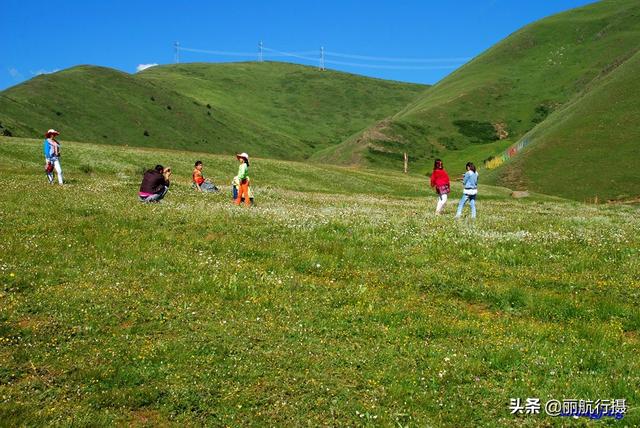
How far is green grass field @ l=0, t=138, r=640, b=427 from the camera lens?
344 inches

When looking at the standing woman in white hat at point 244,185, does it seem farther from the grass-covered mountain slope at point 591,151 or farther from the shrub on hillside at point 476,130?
the shrub on hillside at point 476,130

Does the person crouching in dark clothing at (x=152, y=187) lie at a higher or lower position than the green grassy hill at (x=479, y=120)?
lower

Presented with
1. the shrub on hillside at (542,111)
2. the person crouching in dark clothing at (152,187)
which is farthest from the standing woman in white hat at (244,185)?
the shrub on hillside at (542,111)

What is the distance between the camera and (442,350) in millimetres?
10766

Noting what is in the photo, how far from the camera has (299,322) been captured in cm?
1188

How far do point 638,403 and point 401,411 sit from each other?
4.12 metres

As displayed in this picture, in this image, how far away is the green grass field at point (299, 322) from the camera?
344 inches

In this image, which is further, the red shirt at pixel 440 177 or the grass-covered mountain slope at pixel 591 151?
the grass-covered mountain slope at pixel 591 151

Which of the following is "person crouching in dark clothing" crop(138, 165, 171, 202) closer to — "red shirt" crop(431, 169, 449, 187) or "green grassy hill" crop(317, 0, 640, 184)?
"red shirt" crop(431, 169, 449, 187)

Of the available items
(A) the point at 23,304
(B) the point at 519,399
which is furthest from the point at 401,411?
(A) the point at 23,304

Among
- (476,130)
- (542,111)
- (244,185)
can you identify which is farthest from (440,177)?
(542,111)

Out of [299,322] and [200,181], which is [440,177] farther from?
[299,322]

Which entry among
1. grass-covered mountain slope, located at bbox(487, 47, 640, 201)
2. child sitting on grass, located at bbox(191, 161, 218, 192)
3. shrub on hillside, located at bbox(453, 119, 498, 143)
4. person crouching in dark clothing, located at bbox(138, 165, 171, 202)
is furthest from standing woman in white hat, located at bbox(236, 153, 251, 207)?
shrub on hillside, located at bbox(453, 119, 498, 143)

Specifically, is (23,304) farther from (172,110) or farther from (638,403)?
(172,110)
